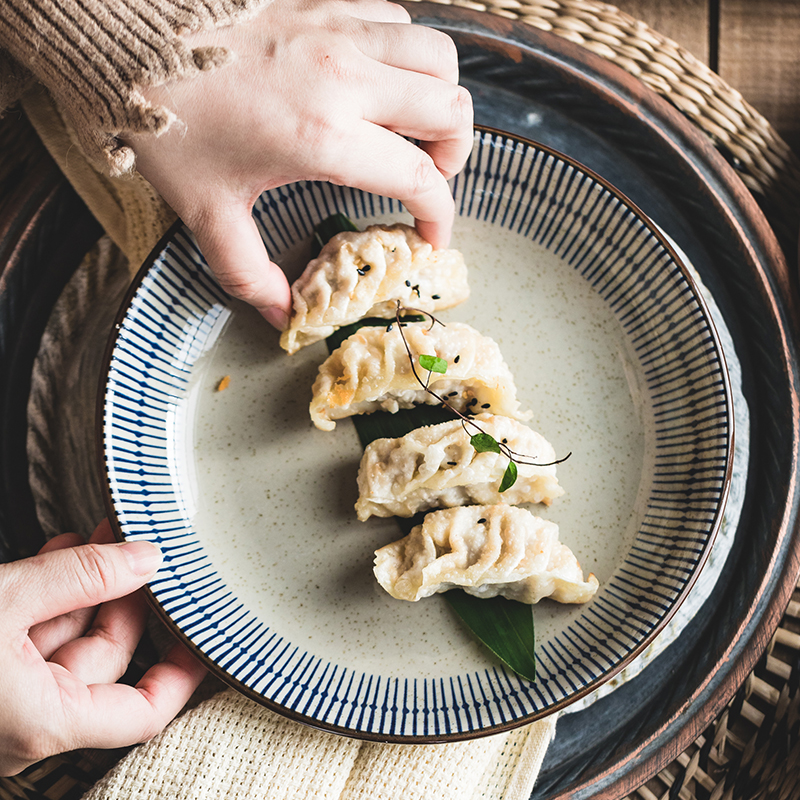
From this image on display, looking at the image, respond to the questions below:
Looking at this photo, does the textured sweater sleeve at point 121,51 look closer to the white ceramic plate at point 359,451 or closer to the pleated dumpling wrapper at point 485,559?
the white ceramic plate at point 359,451

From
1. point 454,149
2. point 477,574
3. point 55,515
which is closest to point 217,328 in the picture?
point 55,515

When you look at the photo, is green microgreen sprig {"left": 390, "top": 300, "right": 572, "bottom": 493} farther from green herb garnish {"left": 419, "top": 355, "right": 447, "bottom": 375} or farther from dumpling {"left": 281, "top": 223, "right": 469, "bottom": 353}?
dumpling {"left": 281, "top": 223, "right": 469, "bottom": 353}

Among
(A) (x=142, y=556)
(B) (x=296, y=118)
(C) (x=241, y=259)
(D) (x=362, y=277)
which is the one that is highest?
(B) (x=296, y=118)

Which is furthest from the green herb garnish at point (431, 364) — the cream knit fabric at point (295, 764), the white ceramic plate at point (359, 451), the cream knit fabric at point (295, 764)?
the cream knit fabric at point (295, 764)

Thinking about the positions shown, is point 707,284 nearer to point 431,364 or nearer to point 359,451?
point 431,364

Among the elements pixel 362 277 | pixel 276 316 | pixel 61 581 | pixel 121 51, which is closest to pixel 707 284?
pixel 362 277

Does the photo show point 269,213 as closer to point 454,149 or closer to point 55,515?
point 454,149
